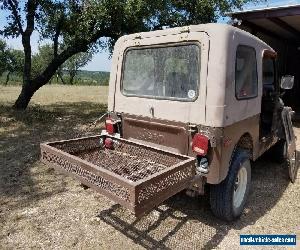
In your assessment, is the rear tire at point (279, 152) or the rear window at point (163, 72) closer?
the rear window at point (163, 72)

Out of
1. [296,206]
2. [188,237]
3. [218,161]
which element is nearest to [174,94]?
[218,161]

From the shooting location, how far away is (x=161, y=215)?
15.1 ft

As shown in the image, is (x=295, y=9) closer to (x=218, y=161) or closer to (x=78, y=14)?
(x=78, y=14)

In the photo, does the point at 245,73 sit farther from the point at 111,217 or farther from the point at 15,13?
the point at 15,13

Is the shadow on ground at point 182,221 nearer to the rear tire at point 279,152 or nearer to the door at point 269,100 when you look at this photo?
the door at point 269,100

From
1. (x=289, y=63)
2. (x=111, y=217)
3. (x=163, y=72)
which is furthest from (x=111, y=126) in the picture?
(x=289, y=63)

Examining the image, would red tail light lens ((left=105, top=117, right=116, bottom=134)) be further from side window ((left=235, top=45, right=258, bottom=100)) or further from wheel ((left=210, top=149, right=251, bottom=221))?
side window ((left=235, top=45, right=258, bottom=100))

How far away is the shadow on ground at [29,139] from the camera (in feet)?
17.7

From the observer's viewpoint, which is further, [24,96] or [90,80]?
[90,80]

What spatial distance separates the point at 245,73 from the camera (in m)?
4.41

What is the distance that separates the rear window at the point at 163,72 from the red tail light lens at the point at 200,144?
0.49 m

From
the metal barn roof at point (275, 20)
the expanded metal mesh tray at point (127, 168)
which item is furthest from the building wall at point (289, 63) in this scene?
the expanded metal mesh tray at point (127, 168)

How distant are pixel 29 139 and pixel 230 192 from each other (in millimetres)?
6182

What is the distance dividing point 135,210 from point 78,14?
11.0m
